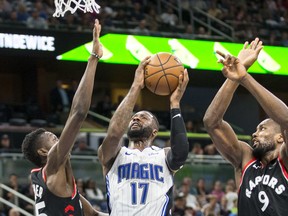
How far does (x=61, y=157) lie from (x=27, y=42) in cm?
1238

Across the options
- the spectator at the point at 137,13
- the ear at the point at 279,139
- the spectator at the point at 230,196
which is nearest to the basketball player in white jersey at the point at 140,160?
the ear at the point at 279,139

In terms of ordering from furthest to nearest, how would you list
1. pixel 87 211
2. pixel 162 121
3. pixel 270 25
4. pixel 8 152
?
pixel 270 25 < pixel 162 121 < pixel 8 152 < pixel 87 211

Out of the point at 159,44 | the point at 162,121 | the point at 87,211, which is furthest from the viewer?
the point at 162,121

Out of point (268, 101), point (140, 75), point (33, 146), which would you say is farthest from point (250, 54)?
point (33, 146)

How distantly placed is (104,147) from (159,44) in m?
13.4

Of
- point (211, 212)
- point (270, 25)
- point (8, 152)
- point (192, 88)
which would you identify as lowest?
point (211, 212)

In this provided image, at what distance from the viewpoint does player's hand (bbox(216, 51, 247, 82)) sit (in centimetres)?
594

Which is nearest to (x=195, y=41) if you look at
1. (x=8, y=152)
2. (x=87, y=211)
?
(x=8, y=152)

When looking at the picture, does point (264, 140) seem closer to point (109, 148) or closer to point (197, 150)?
point (109, 148)

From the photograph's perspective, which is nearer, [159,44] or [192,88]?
[159,44]

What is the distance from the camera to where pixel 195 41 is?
20.3 meters

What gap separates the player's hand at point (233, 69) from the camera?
5938 millimetres

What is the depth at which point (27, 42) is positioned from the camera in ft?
59.9

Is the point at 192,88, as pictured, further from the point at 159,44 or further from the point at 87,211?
the point at 87,211
